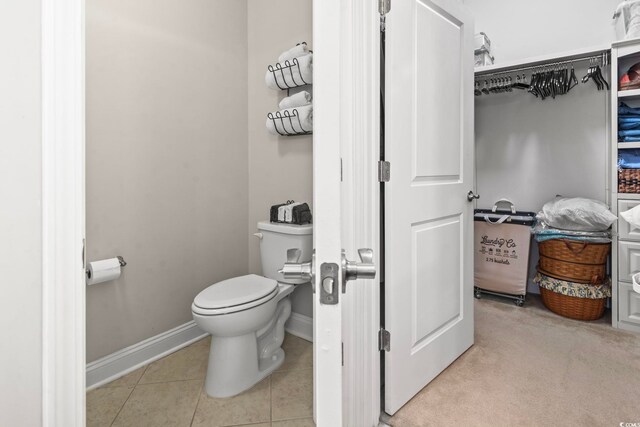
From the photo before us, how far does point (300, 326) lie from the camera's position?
209 cm

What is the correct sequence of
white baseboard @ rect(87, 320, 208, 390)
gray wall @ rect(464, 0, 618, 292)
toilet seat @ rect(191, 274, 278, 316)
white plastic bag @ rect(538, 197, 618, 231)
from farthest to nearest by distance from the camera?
gray wall @ rect(464, 0, 618, 292) → white plastic bag @ rect(538, 197, 618, 231) → white baseboard @ rect(87, 320, 208, 390) → toilet seat @ rect(191, 274, 278, 316)

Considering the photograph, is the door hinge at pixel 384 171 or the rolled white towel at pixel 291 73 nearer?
the door hinge at pixel 384 171

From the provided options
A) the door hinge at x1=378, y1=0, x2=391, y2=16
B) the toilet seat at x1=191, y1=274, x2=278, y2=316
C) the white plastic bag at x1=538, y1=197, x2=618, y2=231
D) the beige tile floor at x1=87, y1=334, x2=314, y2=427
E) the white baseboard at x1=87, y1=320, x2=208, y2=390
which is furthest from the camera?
the white plastic bag at x1=538, y1=197, x2=618, y2=231

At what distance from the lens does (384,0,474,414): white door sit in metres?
1.28

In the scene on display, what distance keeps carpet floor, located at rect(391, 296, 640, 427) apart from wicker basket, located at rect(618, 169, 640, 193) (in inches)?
34.4

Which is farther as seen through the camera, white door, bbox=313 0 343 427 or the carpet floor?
the carpet floor

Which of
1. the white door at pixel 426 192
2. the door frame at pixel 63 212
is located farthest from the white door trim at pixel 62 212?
the white door at pixel 426 192

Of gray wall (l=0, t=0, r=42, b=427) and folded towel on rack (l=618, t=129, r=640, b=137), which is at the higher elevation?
folded towel on rack (l=618, t=129, r=640, b=137)

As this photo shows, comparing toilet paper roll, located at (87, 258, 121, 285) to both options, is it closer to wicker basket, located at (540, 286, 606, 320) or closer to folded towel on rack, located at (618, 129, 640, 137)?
wicker basket, located at (540, 286, 606, 320)

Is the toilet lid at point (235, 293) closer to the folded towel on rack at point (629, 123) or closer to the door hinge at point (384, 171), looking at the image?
the door hinge at point (384, 171)

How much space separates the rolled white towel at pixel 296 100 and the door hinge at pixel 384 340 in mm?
1314

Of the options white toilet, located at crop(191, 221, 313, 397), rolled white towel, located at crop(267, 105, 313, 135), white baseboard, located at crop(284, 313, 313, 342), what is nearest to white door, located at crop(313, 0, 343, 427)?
white toilet, located at crop(191, 221, 313, 397)

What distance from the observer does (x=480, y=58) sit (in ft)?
8.00

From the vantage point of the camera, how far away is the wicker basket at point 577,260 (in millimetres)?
2057
